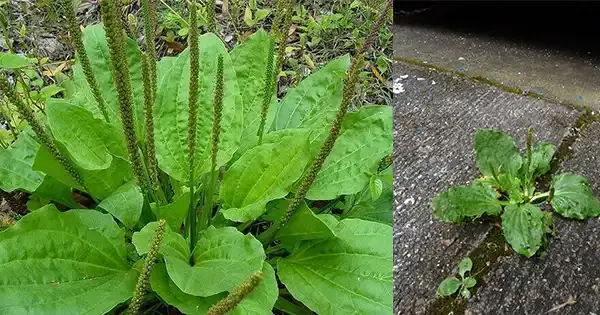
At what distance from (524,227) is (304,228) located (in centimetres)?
66

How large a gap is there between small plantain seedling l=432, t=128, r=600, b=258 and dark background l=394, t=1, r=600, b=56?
1.07 m

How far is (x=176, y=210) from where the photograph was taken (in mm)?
1384

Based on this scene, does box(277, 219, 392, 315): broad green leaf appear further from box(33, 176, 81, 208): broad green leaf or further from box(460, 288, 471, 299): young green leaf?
box(33, 176, 81, 208): broad green leaf

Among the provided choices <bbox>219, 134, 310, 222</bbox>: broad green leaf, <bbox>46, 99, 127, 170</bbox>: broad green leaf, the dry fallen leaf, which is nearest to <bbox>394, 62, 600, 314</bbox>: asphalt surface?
the dry fallen leaf

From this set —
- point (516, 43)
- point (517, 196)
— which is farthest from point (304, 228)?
point (516, 43)

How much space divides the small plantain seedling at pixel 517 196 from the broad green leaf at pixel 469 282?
158mm

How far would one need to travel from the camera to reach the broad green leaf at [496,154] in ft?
6.21

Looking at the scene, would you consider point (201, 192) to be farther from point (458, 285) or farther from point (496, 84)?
point (496, 84)

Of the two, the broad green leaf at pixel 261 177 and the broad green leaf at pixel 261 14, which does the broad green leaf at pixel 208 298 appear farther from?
the broad green leaf at pixel 261 14

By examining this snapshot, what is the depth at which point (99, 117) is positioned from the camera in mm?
1603

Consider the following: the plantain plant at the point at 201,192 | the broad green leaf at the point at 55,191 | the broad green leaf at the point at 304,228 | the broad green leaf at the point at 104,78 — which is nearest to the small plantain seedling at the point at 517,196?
the plantain plant at the point at 201,192

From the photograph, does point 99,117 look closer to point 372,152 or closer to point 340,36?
point 372,152

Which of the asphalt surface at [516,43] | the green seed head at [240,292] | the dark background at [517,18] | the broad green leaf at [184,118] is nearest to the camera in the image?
the green seed head at [240,292]

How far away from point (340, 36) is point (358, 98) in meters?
0.34
